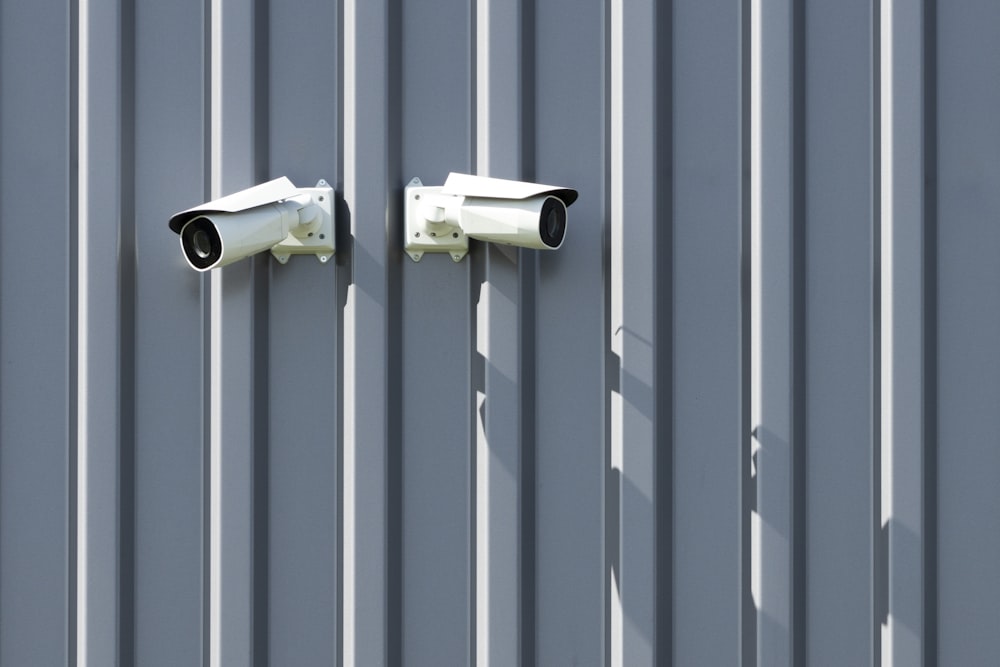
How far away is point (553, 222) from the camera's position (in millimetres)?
1833

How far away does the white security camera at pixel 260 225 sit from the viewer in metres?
1.76

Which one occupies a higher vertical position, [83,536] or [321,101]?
[321,101]

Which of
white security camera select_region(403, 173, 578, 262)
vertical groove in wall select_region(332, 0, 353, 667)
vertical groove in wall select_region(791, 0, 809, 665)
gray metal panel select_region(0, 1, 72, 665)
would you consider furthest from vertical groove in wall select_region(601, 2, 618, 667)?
gray metal panel select_region(0, 1, 72, 665)

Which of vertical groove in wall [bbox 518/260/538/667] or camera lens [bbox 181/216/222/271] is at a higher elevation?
camera lens [bbox 181/216/222/271]

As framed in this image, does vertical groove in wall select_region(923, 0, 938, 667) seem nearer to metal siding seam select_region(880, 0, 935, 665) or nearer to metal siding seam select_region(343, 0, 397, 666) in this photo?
metal siding seam select_region(880, 0, 935, 665)

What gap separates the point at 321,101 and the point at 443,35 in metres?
0.33

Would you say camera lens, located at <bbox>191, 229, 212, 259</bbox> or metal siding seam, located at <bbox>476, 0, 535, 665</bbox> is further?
metal siding seam, located at <bbox>476, 0, 535, 665</bbox>

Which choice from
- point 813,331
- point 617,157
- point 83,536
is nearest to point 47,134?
point 83,536

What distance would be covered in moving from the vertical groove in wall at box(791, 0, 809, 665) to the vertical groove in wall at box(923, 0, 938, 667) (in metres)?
0.30

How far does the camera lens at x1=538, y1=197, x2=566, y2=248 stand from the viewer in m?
1.80

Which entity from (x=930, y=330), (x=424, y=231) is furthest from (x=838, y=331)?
(x=424, y=231)

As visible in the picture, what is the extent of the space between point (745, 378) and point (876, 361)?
0.33 m

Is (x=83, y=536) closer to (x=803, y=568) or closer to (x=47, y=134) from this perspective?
(x=47, y=134)

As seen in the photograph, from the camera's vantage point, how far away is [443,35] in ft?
6.42
